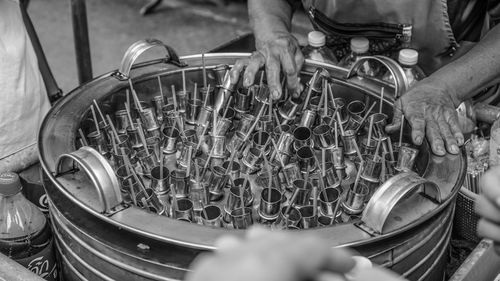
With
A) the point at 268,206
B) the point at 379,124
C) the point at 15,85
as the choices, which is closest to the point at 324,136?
the point at 379,124

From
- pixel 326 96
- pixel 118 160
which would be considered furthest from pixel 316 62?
pixel 118 160

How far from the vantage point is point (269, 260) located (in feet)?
1.85

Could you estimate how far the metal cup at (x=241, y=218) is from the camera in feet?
5.17

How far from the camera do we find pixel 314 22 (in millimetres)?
2607

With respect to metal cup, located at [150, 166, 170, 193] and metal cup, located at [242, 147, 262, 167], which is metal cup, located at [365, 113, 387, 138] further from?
metal cup, located at [150, 166, 170, 193]

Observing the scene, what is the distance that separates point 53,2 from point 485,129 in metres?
5.34

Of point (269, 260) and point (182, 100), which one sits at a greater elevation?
point (269, 260)

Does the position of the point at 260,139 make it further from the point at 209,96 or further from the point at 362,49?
the point at 362,49

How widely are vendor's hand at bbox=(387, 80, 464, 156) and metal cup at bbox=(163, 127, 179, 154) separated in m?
0.67

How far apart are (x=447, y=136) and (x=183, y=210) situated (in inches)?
30.9

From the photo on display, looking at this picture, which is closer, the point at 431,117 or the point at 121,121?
the point at 431,117

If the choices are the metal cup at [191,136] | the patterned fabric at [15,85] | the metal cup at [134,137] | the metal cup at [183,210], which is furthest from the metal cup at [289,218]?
the patterned fabric at [15,85]

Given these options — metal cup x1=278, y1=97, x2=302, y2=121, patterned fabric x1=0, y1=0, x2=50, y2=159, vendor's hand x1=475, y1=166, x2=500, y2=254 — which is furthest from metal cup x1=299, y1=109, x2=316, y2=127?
patterned fabric x1=0, y1=0, x2=50, y2=159

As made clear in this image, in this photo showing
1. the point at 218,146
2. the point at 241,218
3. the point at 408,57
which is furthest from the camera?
the point at 408,57
